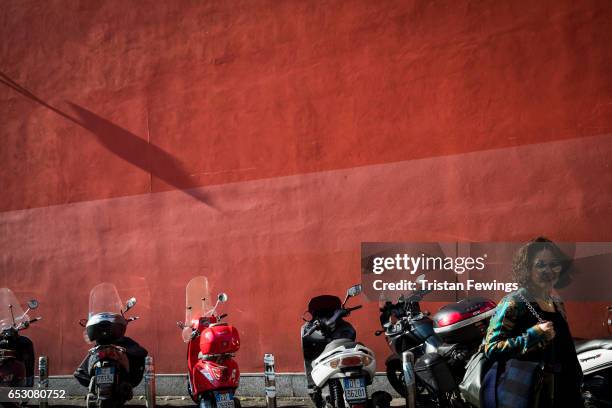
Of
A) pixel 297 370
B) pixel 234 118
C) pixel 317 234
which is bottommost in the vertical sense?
pixel 297 370

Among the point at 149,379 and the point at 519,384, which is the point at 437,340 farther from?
the point at 149,379

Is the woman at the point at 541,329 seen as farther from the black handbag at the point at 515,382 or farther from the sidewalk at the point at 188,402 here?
the sidewalk at the point at 188,402

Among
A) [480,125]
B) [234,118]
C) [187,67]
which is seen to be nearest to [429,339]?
[480,125]

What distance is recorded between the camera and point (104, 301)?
7895 millimetres

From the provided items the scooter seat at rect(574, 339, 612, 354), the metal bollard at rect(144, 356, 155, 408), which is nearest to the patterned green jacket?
the scooter seat at rect(574, 339, 612, 354)

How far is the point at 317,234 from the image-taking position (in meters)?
8.27

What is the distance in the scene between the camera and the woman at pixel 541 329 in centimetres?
399

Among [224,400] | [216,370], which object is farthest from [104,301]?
[224,400]

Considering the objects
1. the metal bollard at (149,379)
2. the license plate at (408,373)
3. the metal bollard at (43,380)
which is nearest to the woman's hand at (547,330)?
the license plate at (408,373)

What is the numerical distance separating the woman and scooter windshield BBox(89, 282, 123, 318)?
495 cm

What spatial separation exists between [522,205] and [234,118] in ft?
12.0

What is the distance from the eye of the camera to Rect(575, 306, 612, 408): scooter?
573cm

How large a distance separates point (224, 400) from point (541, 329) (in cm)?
300

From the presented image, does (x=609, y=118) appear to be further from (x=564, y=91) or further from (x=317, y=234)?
(x=317, y=234)
